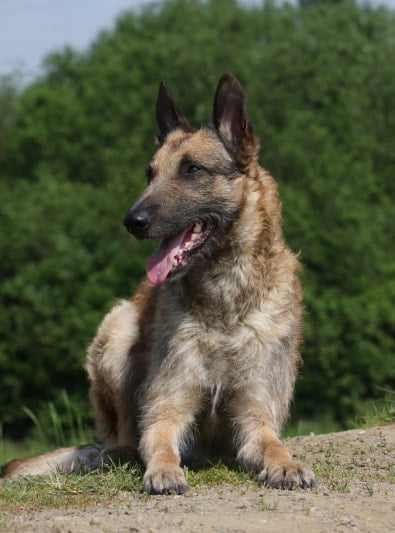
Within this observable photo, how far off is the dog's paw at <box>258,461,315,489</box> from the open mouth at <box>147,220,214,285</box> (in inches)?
54.1

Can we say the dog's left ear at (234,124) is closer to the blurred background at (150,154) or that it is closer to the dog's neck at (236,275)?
the dog's neck at (236,275)

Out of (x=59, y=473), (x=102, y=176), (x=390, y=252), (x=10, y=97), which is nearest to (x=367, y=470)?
(x=59, y=473)

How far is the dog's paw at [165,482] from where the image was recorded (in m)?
5.47

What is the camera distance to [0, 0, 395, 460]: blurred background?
1947 centimetres

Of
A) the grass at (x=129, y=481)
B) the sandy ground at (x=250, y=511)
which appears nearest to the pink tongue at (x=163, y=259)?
the grass at (x=129, y=481)

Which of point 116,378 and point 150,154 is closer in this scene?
point 116,378

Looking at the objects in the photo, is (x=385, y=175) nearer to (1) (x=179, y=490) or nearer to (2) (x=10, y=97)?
(2) (x=10, y=97)

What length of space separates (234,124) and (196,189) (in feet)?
1.91

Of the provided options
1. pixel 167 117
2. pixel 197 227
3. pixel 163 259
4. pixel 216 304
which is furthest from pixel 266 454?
pixel 167 117

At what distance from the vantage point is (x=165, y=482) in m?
5.49

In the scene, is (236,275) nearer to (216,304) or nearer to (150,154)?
(216,304)

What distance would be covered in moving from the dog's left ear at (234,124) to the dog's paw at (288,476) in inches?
82.4

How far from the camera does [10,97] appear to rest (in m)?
28.8

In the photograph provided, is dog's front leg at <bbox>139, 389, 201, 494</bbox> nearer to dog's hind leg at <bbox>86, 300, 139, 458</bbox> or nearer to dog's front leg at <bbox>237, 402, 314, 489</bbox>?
dog's front leg at <bbox>237, 402, 314, 489</bbox>
